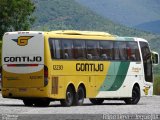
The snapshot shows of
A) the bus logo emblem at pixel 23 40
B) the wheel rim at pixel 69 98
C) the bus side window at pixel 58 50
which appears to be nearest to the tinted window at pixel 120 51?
the wheel rim at pixel 69 98

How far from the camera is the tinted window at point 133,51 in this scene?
1383 inches

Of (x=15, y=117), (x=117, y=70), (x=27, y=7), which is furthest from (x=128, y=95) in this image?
(x=27, y=7)

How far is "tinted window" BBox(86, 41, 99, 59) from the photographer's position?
32625 mm

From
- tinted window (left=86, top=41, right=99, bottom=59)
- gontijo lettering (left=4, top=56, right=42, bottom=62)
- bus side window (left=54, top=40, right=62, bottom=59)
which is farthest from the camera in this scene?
tinted window (left=86, top=41, right=99, bottom=59)

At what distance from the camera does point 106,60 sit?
33562 millimetres

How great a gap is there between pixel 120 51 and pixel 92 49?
209 cm

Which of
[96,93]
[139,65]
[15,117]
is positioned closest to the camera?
[15,117]

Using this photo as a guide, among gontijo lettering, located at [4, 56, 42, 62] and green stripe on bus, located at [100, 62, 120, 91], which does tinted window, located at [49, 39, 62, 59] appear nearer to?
gontijo lettering, located at [4, 56, 42, 62]

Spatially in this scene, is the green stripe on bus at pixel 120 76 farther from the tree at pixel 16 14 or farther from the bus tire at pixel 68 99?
the tree at pixel 16 14

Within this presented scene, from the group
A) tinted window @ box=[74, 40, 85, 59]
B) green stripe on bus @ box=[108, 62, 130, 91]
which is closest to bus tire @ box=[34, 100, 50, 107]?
tinted window @ box=[74, 40, 85, 59]

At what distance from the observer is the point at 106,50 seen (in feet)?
110

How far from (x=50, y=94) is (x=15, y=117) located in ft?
27.5

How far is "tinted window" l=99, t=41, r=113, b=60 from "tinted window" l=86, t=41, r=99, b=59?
10.3 inches

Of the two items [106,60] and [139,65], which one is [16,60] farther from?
[139,65]
